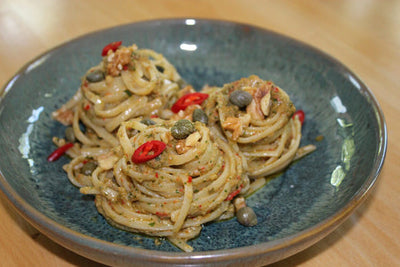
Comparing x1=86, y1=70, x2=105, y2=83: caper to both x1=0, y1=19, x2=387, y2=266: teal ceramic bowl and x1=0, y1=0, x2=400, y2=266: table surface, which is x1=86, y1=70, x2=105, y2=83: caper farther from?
x1=0, y1=0, x2=400, y2=266: table surface

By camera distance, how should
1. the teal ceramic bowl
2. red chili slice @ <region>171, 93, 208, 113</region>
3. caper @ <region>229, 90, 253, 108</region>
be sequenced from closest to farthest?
1. the teal ceramic bowl
2. caper @ <region>229, 90, 253, 108</region>
3. red chili slice @ <region>171, 93, 208, 113</region>

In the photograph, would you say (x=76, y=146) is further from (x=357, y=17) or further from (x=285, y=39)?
(x=357, y=17)

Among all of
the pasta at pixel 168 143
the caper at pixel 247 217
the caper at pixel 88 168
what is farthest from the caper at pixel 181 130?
the caper at pixel 88 168

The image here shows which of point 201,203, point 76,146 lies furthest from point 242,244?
point 76,146

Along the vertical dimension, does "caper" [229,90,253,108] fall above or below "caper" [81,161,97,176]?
above

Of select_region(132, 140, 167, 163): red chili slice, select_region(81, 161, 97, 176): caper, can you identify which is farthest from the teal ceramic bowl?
select_region(132, 140, 167, 163): red chili slice

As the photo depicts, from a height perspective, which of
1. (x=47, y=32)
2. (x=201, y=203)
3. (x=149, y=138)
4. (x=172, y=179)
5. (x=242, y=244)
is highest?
(x=47, y=32)

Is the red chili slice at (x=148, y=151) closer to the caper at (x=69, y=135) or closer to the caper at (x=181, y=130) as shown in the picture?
the caper at (x=181, y=130)
